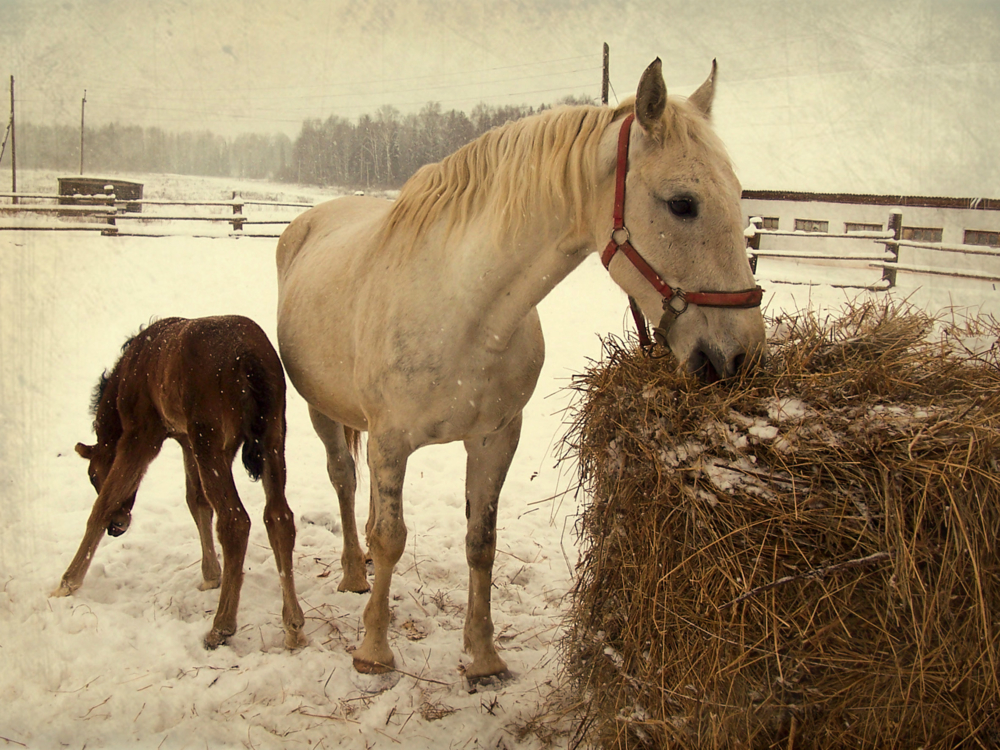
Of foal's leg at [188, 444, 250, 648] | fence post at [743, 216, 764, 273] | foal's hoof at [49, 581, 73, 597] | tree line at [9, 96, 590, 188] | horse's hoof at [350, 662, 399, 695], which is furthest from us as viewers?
fence post at [743, 216, 764, 273]

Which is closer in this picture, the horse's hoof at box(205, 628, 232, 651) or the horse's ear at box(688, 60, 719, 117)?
the horse's ear at box(688, 60, 719, 117)

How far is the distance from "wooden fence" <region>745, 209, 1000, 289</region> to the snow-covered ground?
524cm

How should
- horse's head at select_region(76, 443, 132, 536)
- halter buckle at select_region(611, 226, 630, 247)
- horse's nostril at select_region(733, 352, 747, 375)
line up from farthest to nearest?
horse's head at select_region(76, 443, 132, 536) < halter buckle at select_region(611, 226, 630, 247) < horse's nostril at select_region(733, 352, 747, 375)

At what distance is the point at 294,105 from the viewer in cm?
402

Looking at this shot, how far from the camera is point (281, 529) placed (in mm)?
2498

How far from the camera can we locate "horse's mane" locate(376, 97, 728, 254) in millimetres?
1727

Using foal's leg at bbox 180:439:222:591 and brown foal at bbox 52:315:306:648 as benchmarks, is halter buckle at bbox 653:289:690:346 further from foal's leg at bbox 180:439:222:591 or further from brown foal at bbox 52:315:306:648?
foal's leg at bbox 180:439:222:591

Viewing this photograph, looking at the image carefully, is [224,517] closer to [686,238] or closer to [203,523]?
[203,523]

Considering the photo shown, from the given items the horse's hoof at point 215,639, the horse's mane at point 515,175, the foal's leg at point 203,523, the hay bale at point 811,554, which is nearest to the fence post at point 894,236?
the hay bale at point 811,554

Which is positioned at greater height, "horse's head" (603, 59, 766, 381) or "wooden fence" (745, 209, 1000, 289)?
"wooden fence" (745, 209, 1000, 289)

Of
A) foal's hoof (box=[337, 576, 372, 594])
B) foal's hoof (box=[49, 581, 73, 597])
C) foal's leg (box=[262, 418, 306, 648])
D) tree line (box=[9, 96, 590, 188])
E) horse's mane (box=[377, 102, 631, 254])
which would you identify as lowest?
foal's hoof (box=[337, 576, 372, 594])

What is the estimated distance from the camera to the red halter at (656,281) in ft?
4.95

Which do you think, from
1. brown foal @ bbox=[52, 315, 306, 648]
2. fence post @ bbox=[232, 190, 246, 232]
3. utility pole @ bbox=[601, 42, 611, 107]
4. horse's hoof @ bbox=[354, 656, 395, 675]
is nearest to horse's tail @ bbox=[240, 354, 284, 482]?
brown foal @ bbox=[52, 315, 306, 648]

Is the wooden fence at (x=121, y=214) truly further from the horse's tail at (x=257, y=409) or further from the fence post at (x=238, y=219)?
the horse's tail at (x=257, y=409)
